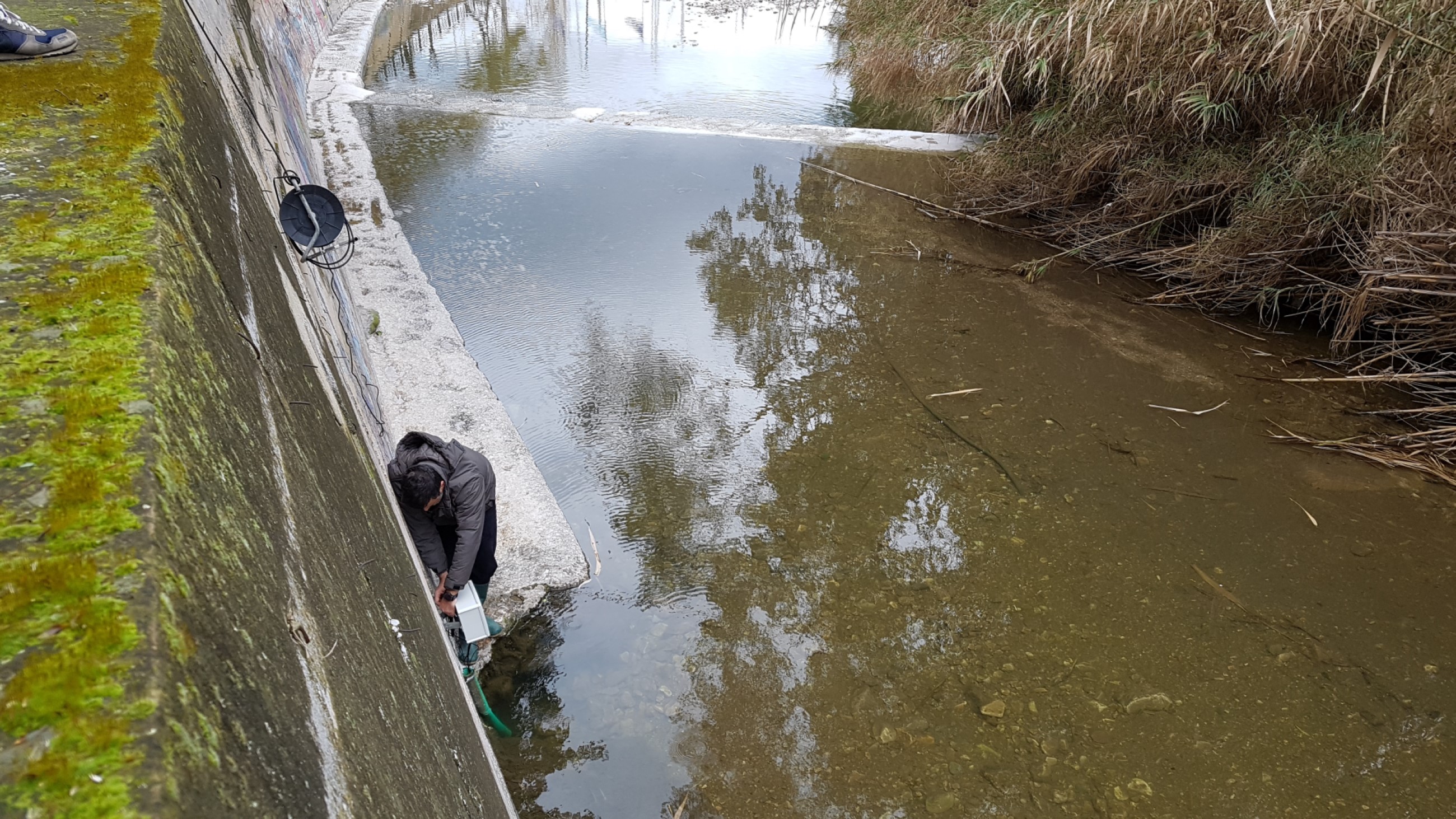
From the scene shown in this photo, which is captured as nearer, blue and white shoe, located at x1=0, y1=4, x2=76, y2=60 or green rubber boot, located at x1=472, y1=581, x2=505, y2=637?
blue and white shoe, located at x1=0, y1=4, x2=76, y2=60

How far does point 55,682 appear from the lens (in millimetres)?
856

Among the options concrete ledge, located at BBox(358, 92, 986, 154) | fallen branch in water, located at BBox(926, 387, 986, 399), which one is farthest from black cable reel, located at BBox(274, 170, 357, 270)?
concrete ledge, located at BBox(358, 92, 986, 154)

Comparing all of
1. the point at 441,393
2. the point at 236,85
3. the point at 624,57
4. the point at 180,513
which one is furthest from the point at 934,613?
the point at 624,57

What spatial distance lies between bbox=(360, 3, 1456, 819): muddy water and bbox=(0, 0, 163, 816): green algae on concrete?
2.41m

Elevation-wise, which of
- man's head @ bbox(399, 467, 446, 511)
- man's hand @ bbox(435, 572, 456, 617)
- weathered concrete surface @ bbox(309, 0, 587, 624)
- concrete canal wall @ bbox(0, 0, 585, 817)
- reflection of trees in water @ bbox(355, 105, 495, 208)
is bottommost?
reflection of trees in water @ bbox(355, 105, 495, 208)

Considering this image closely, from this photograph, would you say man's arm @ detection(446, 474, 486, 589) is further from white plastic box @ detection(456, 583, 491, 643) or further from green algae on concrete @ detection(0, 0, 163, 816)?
green algae on concrete @ detection(0, 0, 163, 816)

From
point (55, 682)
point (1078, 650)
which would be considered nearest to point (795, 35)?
point (1078, 650)

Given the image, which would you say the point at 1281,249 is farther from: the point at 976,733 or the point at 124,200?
the point at 124,200

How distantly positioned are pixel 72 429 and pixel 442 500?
2108 millimetres

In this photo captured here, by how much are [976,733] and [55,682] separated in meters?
3.27

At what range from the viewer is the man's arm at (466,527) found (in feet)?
10.6

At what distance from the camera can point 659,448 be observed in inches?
197

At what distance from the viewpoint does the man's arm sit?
10.6 feet

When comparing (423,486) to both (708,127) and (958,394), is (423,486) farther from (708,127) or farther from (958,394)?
(708,127)
